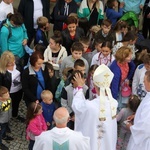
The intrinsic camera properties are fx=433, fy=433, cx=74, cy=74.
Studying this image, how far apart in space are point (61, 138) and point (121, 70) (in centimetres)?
251

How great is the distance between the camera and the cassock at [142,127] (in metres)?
5.70

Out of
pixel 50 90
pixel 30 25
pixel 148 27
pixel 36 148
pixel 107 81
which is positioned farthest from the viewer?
pixel 148 27

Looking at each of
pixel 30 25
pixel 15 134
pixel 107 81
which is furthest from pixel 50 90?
pixel 30 25

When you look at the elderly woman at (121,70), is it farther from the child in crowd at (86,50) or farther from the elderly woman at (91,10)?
the elderly woman at (91,10)

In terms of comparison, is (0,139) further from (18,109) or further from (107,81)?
(107,81)

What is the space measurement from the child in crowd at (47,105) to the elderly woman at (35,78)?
33 cm

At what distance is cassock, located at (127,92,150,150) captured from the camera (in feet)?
18.7

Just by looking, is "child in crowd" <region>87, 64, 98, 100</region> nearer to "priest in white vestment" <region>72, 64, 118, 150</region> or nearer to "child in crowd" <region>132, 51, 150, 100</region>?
"child in crowd" <region>132, 51, 150, 100</region>

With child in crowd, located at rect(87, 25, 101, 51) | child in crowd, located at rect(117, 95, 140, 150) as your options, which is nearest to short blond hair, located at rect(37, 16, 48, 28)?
→ child in crowd, located at rect(87, 25, 101, 51)

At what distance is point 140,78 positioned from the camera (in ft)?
23.7

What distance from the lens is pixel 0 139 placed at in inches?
269

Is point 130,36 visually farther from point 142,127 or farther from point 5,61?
point 142,127

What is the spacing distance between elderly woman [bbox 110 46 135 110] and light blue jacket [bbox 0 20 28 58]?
194 centimetres

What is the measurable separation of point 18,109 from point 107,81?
8.67 ft
